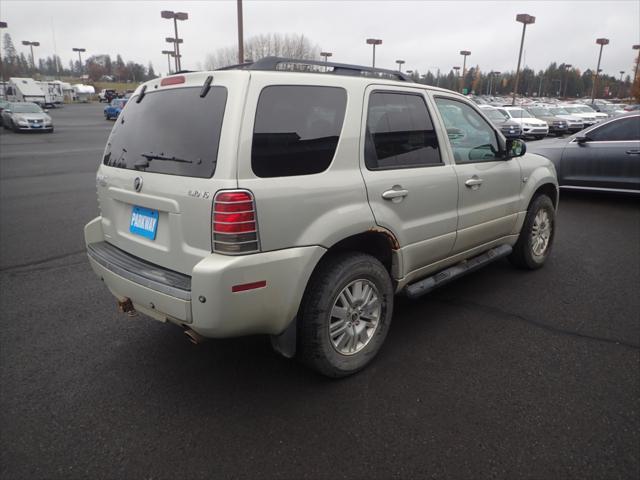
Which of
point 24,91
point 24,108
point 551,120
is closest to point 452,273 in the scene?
point 551,120

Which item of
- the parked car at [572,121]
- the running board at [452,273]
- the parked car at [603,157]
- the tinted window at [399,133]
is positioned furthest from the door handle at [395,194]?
the parked car at [572,121]

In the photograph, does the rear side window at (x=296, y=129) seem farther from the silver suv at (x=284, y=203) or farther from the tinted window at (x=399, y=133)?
the tinted window at (x=399, y=133)

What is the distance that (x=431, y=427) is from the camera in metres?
2.63

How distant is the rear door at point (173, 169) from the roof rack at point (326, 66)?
0.34 metres

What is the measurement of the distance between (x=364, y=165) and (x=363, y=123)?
0.28 metres

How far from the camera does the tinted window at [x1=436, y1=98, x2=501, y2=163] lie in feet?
12.5

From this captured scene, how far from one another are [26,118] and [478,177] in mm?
26369

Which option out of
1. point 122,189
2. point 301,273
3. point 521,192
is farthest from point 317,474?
point 521,192

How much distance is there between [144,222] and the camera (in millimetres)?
2844

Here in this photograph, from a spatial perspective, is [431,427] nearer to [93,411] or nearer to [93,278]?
[93,411]

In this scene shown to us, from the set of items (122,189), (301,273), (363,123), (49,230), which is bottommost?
(49,230)

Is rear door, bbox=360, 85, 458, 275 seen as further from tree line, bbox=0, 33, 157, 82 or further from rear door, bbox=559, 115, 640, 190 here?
tree line, bbox=0, 33, 157, 82

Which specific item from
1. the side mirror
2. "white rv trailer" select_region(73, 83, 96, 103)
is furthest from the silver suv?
"white rv trailer" select_region(73, 83, 96, 103)

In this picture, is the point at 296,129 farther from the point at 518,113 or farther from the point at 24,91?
the point at 24,91
